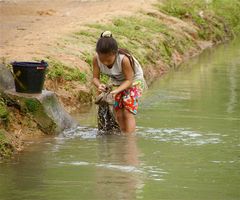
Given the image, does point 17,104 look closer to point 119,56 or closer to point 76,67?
point 119,56

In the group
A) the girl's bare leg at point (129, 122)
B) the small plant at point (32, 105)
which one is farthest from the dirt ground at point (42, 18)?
the girl's bare leg at point (129, 122)

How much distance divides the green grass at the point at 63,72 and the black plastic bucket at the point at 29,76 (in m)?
1.95

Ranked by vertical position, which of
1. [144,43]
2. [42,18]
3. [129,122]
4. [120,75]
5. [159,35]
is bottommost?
[129,122]

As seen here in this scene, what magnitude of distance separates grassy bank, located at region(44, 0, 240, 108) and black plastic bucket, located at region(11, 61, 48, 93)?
202 centimetres

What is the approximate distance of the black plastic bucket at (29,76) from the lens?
36.1 ft

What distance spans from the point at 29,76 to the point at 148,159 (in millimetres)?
2162

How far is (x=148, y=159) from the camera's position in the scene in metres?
9.72

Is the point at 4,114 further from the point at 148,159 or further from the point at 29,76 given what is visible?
the point at 148,159

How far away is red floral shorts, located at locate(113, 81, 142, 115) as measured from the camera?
11.0 meters

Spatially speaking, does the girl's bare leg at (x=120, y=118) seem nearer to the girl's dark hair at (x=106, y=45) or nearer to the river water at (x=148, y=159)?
the river water at (x=148, y=159)

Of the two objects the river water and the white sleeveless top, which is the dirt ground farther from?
the white sleeveless top

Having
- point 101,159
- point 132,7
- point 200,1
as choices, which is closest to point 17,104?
point 101,159

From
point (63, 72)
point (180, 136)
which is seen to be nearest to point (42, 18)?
point (63, 72)

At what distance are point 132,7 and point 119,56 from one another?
1150 centimetres
